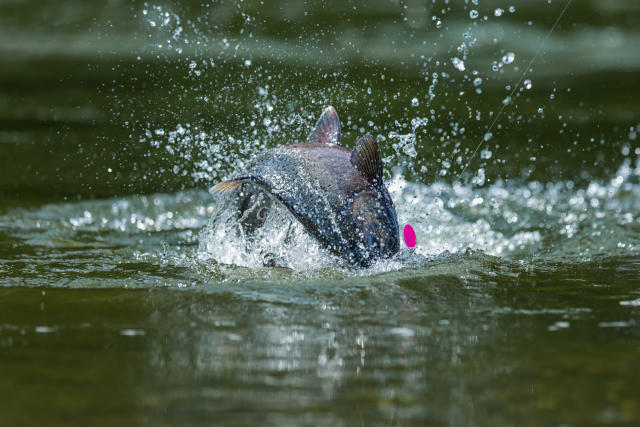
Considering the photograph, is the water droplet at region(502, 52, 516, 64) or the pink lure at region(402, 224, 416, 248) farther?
the water droplet at region(502, 52, 516, 64)

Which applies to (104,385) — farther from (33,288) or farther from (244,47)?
(244,47)

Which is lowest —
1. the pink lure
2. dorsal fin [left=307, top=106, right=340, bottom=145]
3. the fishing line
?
the pink lure

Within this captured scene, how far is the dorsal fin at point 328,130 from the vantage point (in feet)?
18.5

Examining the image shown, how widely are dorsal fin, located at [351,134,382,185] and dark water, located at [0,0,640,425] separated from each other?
46cm

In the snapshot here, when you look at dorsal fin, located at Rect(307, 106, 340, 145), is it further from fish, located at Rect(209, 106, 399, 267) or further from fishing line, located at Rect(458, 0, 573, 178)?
fishing line, located at Rect(458, 0, 573, 178)

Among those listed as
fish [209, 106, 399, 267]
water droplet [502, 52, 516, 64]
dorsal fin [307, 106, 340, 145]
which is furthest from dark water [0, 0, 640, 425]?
dorsal fin [307, 106, 340, 145]

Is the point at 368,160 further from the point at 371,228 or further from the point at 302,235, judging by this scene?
the point at 302,235

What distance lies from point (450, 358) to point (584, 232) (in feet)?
11.5

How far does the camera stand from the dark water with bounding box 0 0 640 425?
336 cm

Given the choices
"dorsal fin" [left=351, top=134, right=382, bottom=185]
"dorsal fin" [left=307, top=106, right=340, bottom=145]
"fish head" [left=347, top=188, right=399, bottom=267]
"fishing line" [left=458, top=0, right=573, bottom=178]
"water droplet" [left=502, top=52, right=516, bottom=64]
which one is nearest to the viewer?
"fish head" [left=347, top=188, right=399, bottom=267]

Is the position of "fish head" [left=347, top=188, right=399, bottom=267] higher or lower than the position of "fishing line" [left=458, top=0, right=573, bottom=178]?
lower

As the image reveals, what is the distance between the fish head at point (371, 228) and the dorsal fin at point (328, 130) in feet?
2.18

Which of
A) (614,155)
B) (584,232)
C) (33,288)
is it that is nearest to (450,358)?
(33,288)

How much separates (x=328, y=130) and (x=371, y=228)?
37.3 inches
